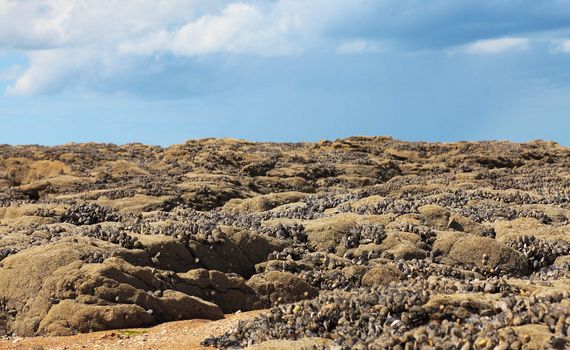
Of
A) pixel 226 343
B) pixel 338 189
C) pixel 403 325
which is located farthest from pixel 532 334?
Result: pixel 338 189

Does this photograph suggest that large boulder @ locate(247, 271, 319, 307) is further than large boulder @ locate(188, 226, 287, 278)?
No

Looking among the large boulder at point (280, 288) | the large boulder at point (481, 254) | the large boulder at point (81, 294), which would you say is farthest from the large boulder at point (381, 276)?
the large boulder at point (81, 294)

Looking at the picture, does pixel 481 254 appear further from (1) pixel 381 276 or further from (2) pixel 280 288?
(2) pixel 280 288

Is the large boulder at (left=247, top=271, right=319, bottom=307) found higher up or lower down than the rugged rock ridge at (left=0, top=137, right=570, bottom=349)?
lower down

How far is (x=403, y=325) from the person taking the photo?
9391 mm

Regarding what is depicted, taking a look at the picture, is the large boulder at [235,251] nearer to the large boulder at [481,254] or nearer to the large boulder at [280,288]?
the large boulder at [280,288]

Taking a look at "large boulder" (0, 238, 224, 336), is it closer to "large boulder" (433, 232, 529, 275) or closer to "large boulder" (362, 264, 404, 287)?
"large boulder" (362, 264, 404, 287)

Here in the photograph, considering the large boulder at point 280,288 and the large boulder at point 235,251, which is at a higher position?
the large boulder at point 235,251

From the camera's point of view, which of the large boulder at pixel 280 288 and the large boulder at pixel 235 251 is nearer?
the large boulder at pixel 280 288

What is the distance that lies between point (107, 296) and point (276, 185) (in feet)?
105

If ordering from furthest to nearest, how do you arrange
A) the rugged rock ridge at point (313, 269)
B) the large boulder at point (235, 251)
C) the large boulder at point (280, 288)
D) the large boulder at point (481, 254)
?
the large boulder at point (481, 254) < the large boulder at point (235, 251) < the large boulder at point (280, 288) < the rugged rock ridge at point (313, 269)

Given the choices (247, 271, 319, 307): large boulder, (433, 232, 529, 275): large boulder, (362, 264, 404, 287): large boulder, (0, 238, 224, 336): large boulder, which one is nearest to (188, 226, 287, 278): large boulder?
(247, 271, 319, 307): large boulder

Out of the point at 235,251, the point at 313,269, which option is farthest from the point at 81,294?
the point at 313,269

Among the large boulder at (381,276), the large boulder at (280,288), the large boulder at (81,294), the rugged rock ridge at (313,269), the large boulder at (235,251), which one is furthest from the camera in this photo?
the large boulder at (235,251)
